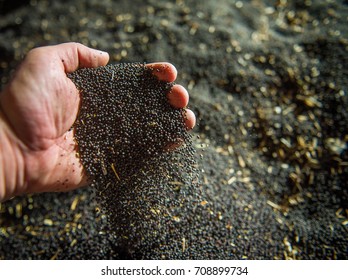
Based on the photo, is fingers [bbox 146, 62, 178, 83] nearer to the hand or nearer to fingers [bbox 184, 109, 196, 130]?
the hand

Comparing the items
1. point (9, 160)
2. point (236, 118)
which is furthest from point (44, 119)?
point (236, 118)

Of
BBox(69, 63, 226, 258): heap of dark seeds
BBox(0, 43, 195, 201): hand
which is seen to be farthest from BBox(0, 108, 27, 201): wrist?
BBox(69, 63, 226, 258): heap of dark seeds

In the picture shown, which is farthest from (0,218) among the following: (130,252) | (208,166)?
(208,166)

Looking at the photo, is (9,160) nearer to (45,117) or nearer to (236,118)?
(45,117)

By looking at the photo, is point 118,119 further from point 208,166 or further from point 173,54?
point 173,54

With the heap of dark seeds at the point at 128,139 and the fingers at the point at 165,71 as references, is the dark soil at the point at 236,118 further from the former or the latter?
the fingers at the point at 165,71

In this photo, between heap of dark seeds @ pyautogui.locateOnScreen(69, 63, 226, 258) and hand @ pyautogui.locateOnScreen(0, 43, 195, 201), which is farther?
heap of dark seeds @ pyautogui.locateOnScreen(69, 63, 226, 258)

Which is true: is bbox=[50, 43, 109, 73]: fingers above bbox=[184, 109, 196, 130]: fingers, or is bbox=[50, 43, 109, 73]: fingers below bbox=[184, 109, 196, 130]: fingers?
above
